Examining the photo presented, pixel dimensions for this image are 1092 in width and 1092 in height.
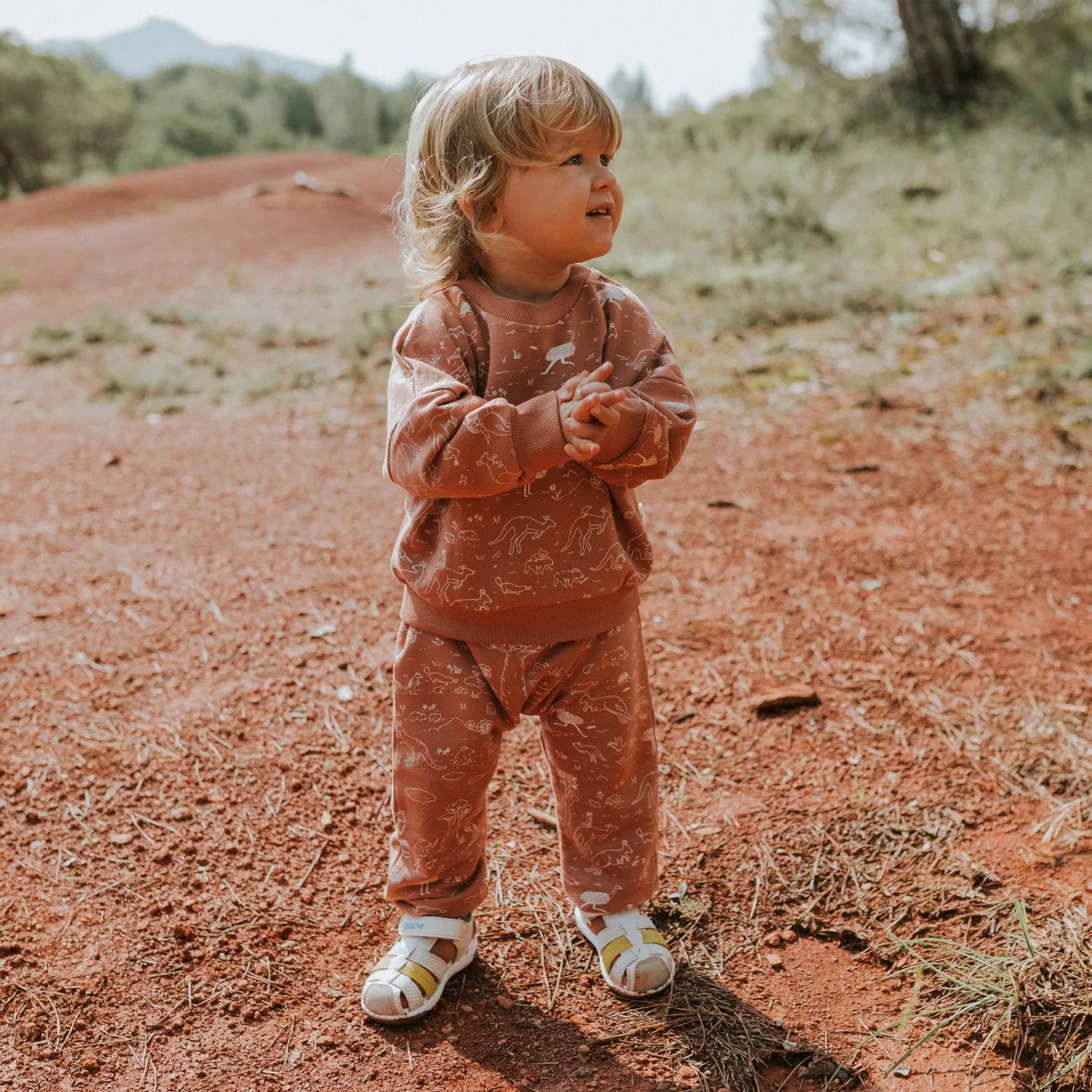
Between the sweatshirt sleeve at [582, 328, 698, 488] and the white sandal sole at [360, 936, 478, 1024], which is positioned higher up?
the sweatshirt sleeve at [582, 328, 698, 488]

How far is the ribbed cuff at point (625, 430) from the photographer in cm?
148

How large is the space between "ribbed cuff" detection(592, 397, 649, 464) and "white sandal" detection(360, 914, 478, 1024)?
916 millimetres

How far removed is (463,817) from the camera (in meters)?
1.78

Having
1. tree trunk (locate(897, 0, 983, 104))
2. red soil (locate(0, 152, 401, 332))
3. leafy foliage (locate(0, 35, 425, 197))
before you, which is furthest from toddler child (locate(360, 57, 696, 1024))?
leafy foliage (locate(0, 35, 425, 197))

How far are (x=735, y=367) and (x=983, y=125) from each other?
717 cm

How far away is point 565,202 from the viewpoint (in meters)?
1.51

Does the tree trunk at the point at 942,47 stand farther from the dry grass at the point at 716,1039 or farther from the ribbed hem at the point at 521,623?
the dry grass at the point at 716,1039

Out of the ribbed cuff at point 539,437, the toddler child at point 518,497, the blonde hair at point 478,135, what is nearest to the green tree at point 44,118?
the blonde hair at point 478,135

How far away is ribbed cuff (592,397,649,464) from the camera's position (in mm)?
1477

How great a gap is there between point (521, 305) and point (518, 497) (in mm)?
300

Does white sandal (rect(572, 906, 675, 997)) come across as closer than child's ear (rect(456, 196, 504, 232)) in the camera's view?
No

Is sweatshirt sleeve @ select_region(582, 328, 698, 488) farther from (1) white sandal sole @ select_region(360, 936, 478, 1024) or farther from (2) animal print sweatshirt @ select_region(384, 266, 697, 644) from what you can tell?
(1) white sandal sole @ select_region(360, 936, 478, 1024)

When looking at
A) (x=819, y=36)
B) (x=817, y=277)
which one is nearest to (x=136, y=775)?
(x=817, y=277)

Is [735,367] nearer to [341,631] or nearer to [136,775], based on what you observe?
[341,631]
